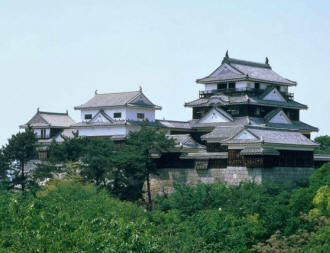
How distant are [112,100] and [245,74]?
943cm

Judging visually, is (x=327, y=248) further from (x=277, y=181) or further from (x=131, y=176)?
(x=131, y=176)

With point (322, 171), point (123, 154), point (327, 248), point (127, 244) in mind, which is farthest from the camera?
point (123, 154)

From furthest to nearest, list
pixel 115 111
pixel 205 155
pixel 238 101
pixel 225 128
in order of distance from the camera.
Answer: pixel 115 111 → pixel 238 101 → pixel 225 128 → pixel 205 155

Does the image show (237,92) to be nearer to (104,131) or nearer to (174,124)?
(174,124)

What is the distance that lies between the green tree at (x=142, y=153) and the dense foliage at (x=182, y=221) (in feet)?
9.64

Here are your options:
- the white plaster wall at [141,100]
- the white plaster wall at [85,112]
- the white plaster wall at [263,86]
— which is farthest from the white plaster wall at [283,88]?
the white plaster wall at [85,112]

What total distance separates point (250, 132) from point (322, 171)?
455cm

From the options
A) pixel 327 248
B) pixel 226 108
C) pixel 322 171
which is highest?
pixel 226 108

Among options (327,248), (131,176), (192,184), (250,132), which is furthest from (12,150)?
(327,248)

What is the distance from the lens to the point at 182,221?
3881cm

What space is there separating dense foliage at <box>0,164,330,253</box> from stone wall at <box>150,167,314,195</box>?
1.53 metres

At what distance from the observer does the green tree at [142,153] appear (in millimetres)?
48219

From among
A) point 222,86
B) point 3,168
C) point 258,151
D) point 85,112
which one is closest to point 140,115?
point 85,112

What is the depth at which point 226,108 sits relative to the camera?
54.0 m
